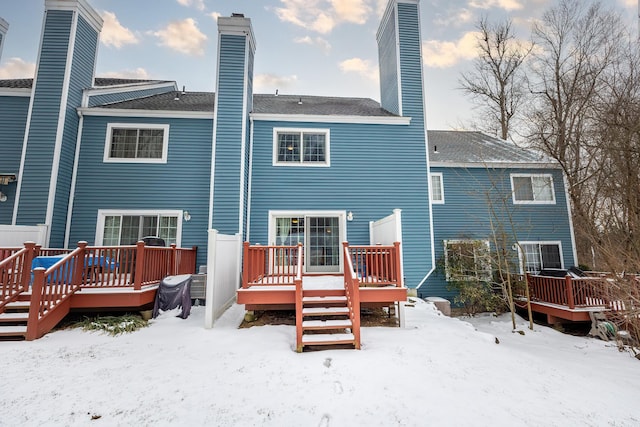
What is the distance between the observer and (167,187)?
848 centimetres

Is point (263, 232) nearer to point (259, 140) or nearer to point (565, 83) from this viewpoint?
point (259, 140)

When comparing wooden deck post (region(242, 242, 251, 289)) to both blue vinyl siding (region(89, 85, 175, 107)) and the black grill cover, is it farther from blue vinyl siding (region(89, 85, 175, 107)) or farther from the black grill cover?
blue vinyl siding (region(89, 85, 175, 107))

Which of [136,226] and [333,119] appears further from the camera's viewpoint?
[333,119]

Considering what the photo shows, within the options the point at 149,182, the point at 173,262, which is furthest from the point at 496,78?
the point at 173,262

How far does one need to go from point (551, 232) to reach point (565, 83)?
696 cm

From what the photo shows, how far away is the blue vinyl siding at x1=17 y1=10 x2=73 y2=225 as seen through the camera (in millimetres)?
7484

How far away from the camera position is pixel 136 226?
8.30 m

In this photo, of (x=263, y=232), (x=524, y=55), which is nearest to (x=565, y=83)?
(x=524, y=55)

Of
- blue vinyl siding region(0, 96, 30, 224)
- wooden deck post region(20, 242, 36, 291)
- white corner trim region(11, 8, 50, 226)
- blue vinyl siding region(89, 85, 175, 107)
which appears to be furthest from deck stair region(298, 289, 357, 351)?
blue vinyl siding region(89, 85, 175, 107)

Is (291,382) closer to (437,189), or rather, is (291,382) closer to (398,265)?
(398,265)

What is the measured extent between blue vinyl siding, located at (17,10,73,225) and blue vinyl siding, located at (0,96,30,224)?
80cm

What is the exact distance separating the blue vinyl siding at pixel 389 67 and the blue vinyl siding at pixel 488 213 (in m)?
3.23

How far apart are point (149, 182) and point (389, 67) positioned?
937 centimetres

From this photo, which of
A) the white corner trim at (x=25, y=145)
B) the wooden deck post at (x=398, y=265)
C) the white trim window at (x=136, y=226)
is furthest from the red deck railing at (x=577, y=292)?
the white corner trim at (x=25, y=145)
